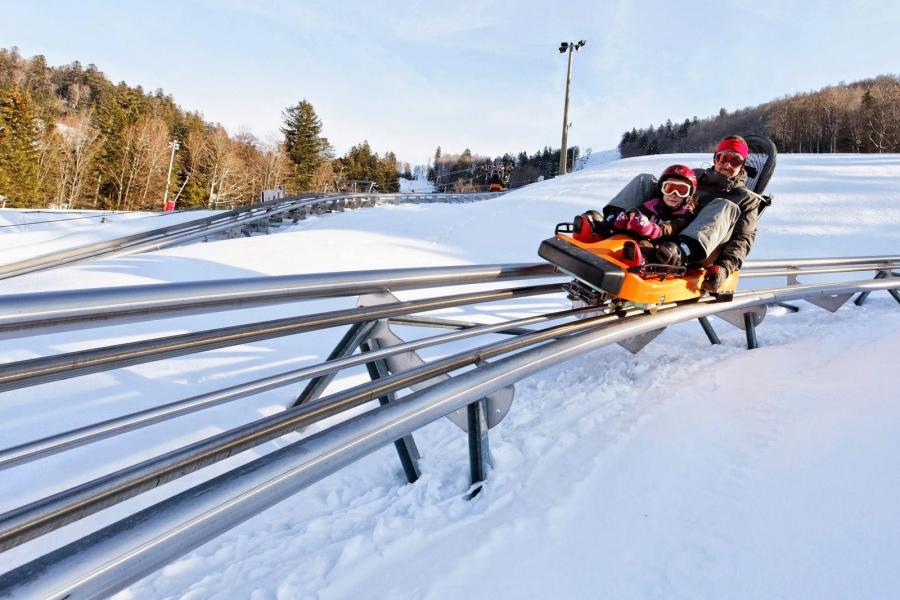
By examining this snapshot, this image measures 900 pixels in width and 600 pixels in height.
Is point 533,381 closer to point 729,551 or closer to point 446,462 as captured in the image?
point 446,462

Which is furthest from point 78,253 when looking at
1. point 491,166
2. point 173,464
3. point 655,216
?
point 491,166

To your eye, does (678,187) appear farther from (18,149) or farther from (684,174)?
(18,149)

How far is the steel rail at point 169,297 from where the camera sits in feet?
4.00

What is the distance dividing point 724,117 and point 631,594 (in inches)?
4716

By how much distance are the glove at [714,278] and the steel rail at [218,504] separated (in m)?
1.75

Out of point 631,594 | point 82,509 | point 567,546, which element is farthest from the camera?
point 567,546

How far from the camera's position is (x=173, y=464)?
1334 millimetres

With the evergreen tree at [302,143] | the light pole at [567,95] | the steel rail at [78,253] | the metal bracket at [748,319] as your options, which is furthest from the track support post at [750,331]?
the evergreen tree at [302,143]

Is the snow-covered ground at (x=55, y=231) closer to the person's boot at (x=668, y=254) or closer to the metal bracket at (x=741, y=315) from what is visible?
the person's boot at (x=668, y=254)

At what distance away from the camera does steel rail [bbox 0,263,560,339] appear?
1.22 m

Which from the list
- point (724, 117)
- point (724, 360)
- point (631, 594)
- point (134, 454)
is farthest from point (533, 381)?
point (724, 117)

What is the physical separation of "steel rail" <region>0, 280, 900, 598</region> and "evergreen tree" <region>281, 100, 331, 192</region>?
58.9 metres

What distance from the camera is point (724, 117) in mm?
98750

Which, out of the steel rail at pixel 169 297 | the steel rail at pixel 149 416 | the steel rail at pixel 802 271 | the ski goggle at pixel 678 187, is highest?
the ski goggle at pixel 678 187
